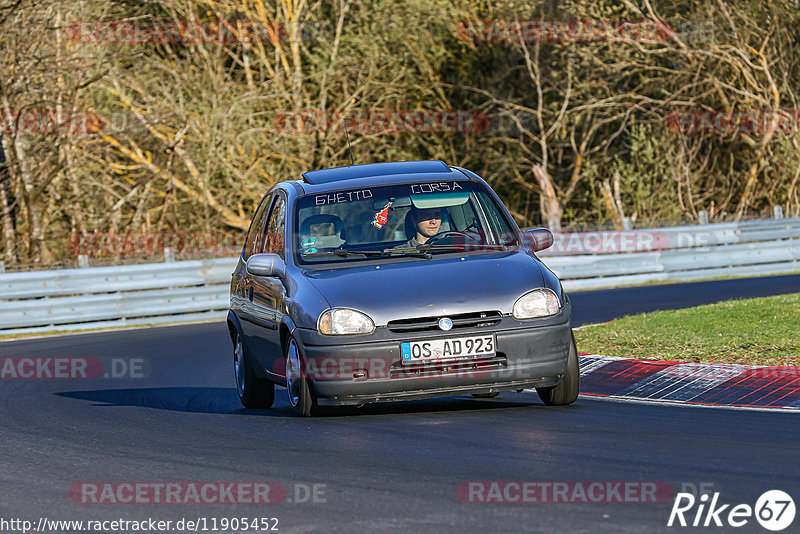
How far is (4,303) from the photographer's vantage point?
19750 millimetres

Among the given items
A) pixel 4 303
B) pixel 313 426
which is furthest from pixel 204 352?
pixel 313 426

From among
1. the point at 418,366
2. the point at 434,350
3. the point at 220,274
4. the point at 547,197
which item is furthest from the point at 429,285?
the point at 547,197

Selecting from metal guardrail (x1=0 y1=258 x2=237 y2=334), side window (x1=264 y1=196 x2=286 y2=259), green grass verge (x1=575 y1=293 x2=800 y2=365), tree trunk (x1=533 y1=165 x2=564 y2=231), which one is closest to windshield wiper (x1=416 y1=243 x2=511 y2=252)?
side window (x1=264 y1=196 x2=286 y2=259)

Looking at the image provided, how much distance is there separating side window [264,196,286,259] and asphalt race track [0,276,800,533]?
127cm

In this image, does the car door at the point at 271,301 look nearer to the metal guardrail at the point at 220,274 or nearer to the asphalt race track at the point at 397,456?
the asphalt race track at the point at 397,456

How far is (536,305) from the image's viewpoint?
834cm

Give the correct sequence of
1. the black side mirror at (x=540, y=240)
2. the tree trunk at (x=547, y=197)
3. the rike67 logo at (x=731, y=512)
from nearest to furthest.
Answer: the rike67 logo at (x=731, y=512) < the black side mirror at (x=540, y=240) < the tree trunk at (x=547, y=197)

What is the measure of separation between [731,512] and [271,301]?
15.3 feet

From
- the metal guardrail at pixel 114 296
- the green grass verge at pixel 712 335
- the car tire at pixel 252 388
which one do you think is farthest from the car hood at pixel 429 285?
the metal guardrail at pixel 114 296

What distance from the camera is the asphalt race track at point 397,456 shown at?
5.60 metres

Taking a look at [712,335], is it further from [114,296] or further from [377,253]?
[114,296]

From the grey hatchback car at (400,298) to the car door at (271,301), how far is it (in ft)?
0.05

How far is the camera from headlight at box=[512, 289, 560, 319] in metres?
8.27

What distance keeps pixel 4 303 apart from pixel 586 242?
10.6 m
